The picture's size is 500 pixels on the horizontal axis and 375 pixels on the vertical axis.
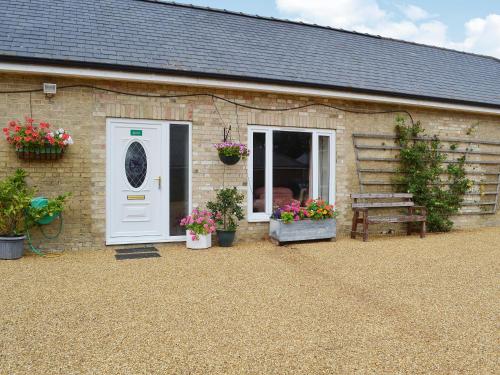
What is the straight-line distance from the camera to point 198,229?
7.64 meters

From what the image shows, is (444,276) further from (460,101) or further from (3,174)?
(3,174)

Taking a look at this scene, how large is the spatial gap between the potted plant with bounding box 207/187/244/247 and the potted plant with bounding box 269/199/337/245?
0.69m

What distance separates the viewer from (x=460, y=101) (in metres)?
10.1

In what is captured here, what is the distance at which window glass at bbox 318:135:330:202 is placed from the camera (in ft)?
30.4

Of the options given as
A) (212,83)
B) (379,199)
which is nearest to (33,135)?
(212,83)

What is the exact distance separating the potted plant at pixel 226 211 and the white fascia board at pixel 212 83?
1.89 m

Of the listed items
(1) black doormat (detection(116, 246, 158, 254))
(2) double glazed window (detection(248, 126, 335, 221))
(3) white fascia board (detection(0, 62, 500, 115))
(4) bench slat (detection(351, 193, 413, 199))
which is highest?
(3) white fascia board (detection(0, 62, 500, 115))

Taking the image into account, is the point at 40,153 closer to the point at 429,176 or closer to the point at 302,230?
the point at 302,230

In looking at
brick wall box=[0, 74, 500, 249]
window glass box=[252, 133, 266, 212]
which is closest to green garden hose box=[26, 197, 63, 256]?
brick wall box=[0, 74, 500, 249]

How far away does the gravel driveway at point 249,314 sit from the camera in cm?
328

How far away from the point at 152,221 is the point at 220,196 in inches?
49.6

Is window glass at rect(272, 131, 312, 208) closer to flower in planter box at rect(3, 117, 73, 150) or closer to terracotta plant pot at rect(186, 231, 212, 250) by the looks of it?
terracotta plant pot at rect(186, 231, 212, 250)

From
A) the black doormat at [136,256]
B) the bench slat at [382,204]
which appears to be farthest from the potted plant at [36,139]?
the bench slat at [382,204]

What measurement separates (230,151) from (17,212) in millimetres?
3452
